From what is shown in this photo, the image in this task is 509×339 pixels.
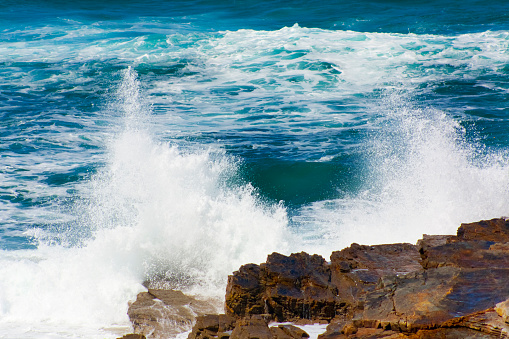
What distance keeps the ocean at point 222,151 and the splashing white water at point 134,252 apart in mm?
26

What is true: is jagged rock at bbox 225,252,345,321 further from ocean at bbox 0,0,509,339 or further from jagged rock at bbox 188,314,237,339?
ocean at bbox 0,0,509,339

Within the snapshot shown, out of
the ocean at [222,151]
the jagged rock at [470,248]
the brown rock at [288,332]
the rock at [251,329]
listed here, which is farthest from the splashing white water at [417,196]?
the rock at [251,329]

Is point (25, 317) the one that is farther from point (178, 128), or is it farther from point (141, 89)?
point (141, 89)

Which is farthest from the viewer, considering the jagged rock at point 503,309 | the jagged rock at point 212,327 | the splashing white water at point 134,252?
the splashing white water at point 134,252

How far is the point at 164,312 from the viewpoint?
19.0 feet

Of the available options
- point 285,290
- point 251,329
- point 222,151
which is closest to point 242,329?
point 251,329

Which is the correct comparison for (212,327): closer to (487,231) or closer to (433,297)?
(433,297)

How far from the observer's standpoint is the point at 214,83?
17797mm

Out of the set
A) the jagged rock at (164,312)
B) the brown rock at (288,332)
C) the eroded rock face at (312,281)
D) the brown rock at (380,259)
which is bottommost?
the jagged rock at (164,312)

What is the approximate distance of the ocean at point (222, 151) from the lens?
23.6ft

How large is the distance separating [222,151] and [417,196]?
15.7ft

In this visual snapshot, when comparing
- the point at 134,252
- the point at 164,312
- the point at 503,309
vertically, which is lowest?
the point at 164,312

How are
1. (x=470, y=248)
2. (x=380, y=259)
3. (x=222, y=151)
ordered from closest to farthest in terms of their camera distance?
(x=470, y=248)
(x=380, y=259)
(x=222, y=151)

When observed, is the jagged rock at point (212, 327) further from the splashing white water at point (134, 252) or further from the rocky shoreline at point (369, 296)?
the splashing white water at point (134, 252)
